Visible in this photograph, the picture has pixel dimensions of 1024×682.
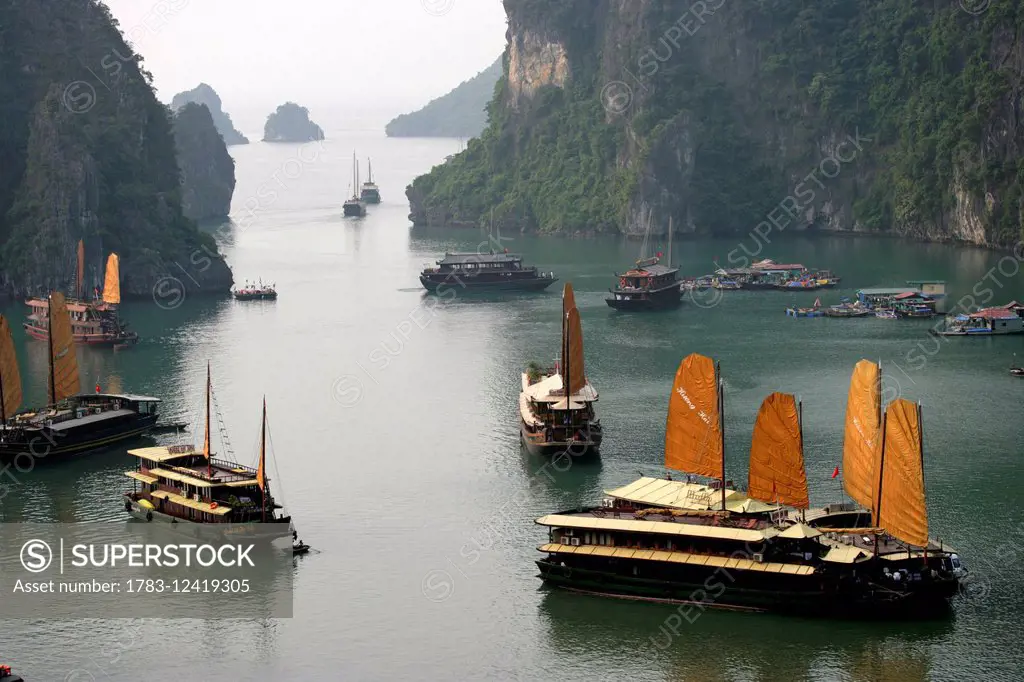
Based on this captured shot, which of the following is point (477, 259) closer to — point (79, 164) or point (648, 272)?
point (648, 272)

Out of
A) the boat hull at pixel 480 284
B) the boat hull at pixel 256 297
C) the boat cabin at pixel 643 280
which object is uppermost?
the boat cabin at pixel 643 280

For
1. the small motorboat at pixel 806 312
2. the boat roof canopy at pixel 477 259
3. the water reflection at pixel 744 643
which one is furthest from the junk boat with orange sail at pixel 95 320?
the water reflection at pixel 744 643

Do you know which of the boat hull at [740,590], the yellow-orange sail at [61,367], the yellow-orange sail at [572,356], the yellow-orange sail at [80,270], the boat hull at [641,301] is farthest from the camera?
the boat hull at [641,301]

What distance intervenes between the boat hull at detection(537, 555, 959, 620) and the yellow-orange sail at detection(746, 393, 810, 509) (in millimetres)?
4075

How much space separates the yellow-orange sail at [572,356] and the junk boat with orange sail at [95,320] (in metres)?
38.7

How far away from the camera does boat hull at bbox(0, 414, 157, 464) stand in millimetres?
68688

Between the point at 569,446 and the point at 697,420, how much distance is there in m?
12.7

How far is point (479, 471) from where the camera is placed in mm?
A: 67312

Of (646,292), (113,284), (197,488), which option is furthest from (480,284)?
(197,488)

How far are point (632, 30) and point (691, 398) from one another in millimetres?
127309

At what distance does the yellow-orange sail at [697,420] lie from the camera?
5509 centimetres

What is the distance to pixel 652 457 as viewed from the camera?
67.9 meters

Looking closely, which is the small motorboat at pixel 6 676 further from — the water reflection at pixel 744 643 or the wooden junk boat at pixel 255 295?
the wooden junk boat at pixel 255 295

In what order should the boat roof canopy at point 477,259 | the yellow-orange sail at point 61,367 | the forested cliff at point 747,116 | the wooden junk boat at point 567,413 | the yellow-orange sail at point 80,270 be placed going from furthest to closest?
the forested cliff at point 747,116 → the boat roof canopy at point 477,259 → the yellow-orange sail at point 80,270 → the yellow-orange sail at point 61,367 → the wooden junk boat at point 567,413
